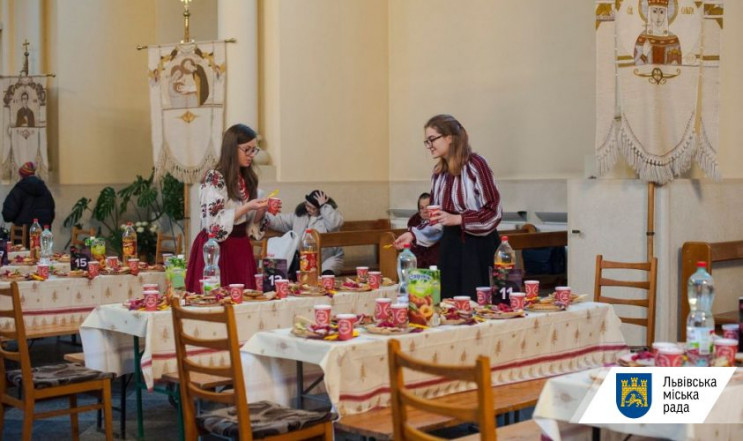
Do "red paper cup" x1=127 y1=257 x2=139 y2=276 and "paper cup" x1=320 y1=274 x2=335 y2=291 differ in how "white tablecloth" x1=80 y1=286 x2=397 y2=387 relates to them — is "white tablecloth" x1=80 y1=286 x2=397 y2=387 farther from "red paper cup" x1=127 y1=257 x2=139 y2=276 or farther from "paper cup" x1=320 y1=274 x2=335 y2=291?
"red paper cup" x1=127 y1=257 x2=139 y2=276

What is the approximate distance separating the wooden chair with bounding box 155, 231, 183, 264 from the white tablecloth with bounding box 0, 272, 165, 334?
38.2 inches

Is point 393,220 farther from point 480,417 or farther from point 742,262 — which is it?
point 480,417

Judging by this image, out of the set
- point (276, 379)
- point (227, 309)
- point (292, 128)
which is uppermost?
point (292, 128)

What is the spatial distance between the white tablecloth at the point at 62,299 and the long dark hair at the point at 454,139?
2473 mm

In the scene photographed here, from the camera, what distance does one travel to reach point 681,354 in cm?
330

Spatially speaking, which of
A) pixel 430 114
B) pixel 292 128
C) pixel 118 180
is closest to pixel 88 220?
pixel 118 180

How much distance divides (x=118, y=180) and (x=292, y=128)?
3.88 meters

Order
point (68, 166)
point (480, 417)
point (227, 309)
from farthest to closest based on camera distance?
point (68, 166), point (227, 309), point (480, 417)

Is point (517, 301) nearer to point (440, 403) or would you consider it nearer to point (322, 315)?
point (322, 315)

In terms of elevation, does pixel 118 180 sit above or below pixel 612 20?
below

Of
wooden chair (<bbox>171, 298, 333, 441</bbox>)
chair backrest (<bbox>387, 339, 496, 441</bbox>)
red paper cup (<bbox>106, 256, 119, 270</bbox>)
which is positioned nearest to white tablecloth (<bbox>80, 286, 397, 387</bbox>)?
wooden chair (<bbox>171, 298, 333, 441</bbox>)

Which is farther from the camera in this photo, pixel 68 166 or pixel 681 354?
pixel 68 166

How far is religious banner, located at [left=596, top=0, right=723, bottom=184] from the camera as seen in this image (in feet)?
22.8

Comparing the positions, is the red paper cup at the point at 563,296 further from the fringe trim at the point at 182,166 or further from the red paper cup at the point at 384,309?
the fringe trim at the point at 182,166
